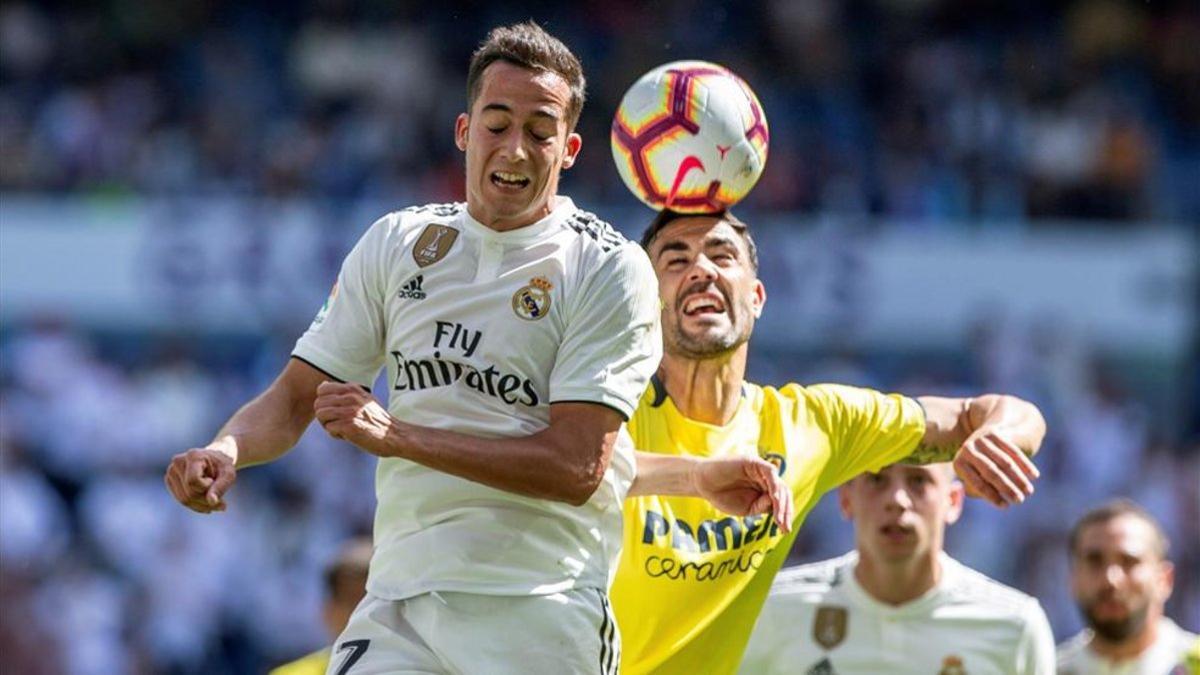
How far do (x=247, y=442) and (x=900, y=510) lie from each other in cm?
343

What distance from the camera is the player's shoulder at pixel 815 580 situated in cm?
880

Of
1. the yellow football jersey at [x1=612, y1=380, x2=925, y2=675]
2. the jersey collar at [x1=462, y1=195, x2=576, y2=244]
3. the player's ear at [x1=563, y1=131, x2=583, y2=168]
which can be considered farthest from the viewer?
the yellow football jersey at [x1=612, y1=380, x2=925, y2=675]

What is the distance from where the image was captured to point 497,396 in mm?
5770

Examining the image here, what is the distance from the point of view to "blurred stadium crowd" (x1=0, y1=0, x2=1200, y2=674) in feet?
53.2

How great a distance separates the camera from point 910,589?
8.70m

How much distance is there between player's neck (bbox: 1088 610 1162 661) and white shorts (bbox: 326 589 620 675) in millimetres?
4066

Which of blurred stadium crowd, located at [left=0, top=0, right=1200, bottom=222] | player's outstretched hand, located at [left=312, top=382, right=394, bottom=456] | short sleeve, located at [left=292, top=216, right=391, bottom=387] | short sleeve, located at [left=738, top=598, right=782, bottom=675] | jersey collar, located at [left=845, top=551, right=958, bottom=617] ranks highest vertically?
blurred stadium crowd, located at [left=0, top=0, right=1200, bottom=222]

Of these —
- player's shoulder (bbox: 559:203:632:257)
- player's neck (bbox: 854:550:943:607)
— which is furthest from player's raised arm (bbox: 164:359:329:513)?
player's neck (bbox: 854:550:943:607)

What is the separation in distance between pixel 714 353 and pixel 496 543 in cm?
184

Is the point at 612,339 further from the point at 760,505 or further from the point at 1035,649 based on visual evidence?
the point at 1035,649

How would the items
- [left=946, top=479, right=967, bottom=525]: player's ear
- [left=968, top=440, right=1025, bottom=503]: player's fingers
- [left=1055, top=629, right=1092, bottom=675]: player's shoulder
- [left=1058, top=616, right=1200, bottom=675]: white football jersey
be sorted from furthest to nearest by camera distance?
[left=1055, top=629, right=1092, bottom=675]: player's shoulder
[left=1058, top=616, right=1200, bottom=675]: white football jersey
[left=946, top=479, right=967, bottom=525]: player's ear
[left=968, top=440, right=1025, bottom=503]: player's fingers

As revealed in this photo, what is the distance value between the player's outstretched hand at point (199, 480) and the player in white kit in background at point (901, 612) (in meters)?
3.66

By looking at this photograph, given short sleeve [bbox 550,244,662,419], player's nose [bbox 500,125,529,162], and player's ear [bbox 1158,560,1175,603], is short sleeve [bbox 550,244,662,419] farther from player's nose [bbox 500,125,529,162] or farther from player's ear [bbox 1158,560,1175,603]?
player's ear [bbox 1158,560,1175,603]

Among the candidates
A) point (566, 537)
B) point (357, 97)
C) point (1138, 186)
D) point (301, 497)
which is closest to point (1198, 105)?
point (1138, 186)
